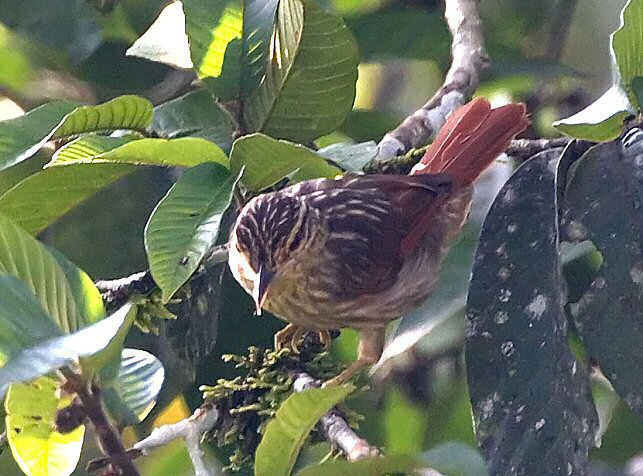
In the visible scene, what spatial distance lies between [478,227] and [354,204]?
0.22m

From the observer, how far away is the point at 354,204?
1.78 metres

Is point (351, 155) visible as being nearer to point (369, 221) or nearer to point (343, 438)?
point (343, 438)

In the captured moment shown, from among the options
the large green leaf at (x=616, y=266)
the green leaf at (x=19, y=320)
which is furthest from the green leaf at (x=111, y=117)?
the large green leaf at (x=616, y=266)

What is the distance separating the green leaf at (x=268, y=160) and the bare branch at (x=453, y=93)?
38 centimetres

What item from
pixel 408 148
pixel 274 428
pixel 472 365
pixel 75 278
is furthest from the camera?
pixel 408 148

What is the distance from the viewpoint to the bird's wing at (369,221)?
1754 millimetres

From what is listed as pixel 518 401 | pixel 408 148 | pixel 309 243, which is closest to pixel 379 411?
pixel 309 243

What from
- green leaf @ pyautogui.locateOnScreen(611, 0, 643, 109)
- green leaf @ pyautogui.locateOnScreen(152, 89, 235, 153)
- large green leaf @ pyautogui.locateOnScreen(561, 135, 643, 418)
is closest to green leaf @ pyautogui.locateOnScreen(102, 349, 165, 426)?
green leaf @ pyautogui.locateOnScreen(152, 89, 235, 153)

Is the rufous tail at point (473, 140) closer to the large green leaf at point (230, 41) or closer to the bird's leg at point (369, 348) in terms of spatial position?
the bird's leg at point (369, 348)

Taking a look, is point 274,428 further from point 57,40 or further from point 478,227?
point 57,40

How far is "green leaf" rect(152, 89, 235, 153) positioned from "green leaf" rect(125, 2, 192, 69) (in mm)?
57

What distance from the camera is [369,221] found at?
5.85 feet

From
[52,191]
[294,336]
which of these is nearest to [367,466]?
[52,191]

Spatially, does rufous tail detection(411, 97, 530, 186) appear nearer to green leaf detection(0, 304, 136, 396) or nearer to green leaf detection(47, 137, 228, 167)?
green leaf detection(47, 137, 228, 167)
